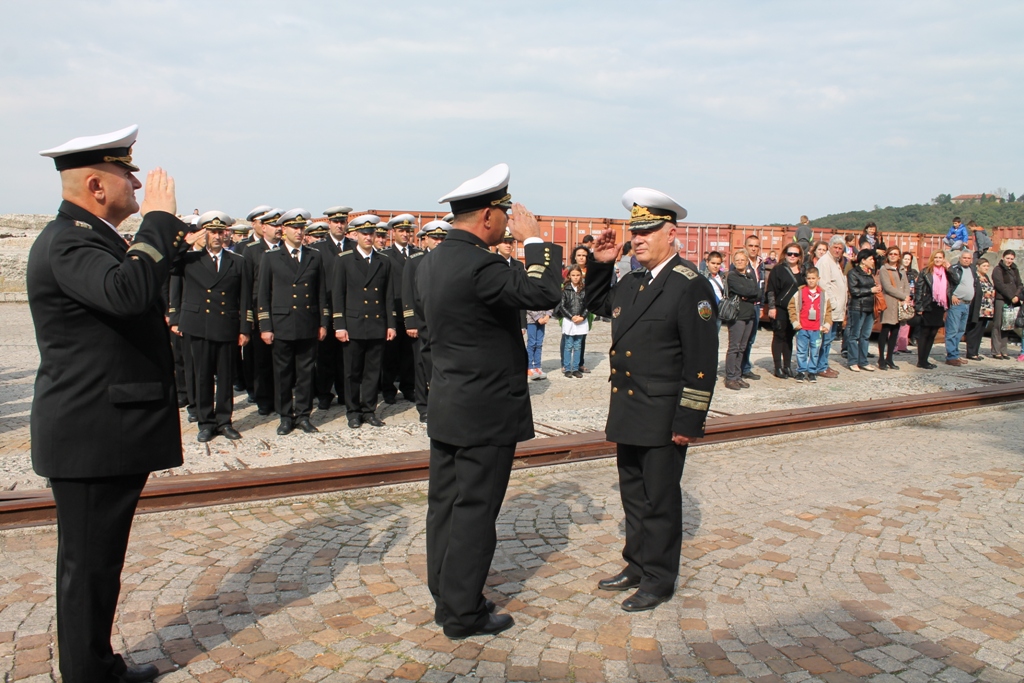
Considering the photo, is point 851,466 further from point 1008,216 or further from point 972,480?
point 1008,216

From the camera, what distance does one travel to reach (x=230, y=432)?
7777 millimetres

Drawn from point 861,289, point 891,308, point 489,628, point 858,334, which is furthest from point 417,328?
point 891,308

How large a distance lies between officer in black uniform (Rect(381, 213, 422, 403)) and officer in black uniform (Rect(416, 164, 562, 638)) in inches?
231

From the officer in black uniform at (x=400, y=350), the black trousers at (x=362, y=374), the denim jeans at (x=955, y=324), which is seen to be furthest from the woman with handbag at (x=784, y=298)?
the black trousers at (x=362, y=374)

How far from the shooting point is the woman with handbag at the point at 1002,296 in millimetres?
15078

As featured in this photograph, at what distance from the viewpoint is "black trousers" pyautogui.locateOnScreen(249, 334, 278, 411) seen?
894 centimetres

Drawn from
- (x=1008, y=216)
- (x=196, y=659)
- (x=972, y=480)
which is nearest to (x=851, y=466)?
(x=972, y=480)

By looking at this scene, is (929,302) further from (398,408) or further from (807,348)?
(398,408)

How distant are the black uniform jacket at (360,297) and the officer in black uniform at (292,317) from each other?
0.27 m

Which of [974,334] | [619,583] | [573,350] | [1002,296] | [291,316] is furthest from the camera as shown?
[1002,296]

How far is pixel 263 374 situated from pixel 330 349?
859mm

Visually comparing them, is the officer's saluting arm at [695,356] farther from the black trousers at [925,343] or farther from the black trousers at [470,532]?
the black trousers at [925,343]

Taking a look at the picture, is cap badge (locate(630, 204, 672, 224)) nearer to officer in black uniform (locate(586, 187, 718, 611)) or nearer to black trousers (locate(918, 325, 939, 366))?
officer in black uniform (locate(586, 187, 718, 611))

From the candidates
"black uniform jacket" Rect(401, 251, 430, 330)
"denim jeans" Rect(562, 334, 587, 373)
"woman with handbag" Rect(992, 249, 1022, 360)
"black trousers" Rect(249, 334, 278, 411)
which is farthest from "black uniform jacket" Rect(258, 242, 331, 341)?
"woman with handbag" Rect(992, 249, 1022, 360)
